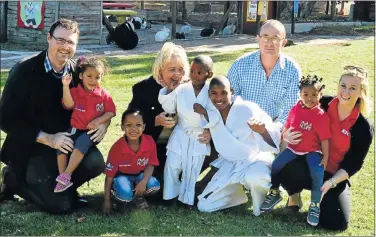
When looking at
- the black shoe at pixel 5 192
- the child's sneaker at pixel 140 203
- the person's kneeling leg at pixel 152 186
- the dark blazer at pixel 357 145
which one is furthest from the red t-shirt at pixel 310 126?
the black shoe at pixel 5 192

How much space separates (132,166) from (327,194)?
141 cm

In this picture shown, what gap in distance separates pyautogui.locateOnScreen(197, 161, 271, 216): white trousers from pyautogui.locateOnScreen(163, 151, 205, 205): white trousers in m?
0.12

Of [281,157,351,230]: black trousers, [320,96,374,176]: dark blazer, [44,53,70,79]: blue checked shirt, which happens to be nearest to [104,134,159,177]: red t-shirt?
[44,53,70,79]: blue checked shirt

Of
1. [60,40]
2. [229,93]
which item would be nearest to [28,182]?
[60,40]

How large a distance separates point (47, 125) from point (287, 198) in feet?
6.41

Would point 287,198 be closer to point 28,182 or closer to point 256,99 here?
point 256,99

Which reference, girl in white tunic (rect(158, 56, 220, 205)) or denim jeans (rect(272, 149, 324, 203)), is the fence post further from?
denim jeans (rect(272, 149, 324, 203))

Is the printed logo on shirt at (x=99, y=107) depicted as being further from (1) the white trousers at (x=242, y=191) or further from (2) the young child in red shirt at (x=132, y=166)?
(1) the white trousers at (x=242, y=191)

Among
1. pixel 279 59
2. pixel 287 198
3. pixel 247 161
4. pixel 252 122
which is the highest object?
pixel 279 59

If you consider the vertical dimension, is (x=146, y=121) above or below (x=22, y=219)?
above

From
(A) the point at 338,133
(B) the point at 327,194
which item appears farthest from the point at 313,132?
(B) the point at 327,194

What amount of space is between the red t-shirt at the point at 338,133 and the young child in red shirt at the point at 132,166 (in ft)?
4.15

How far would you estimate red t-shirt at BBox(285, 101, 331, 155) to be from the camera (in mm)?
4324

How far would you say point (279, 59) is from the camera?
5059 mm
